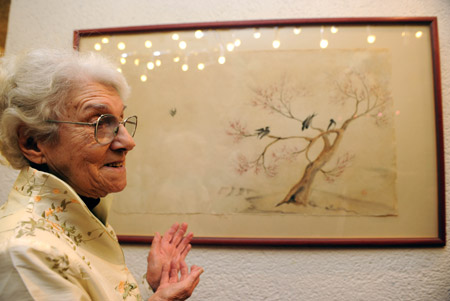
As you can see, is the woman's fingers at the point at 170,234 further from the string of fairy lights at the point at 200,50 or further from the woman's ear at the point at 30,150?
the string of fairy lights at the point at 200,50

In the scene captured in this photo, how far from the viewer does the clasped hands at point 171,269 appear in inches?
28.4

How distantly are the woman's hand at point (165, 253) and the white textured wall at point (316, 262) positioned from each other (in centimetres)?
25

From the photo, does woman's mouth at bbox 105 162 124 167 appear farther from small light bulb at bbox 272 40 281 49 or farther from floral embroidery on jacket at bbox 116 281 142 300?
small light bulb at bbox 272 40 281 49

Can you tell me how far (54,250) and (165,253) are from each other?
1.37ft

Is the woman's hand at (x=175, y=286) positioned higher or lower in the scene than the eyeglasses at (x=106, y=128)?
lower

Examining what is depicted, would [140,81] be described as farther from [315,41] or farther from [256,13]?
[315,41]

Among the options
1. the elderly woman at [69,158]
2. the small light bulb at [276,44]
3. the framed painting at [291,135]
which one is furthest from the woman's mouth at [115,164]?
the small light bulb at [276,44]

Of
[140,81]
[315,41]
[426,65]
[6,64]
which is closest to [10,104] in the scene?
[6,64]

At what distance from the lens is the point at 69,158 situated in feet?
2.25

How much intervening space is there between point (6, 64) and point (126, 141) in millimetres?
334

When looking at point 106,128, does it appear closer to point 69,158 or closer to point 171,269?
point 69,158

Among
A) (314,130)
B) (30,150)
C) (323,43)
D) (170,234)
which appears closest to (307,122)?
(314,130)

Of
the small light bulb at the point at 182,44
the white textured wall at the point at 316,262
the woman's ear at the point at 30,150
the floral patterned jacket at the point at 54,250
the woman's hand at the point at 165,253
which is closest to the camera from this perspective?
the floral patterned jacket at the point at 54,250

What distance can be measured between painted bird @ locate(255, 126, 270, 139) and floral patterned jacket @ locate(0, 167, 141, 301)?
0.67 metres
